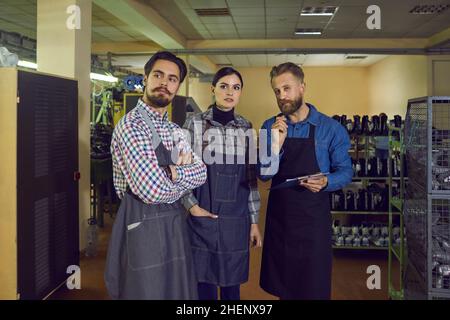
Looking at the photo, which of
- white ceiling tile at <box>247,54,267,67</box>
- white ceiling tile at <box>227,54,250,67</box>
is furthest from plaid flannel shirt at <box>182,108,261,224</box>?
white ceiling tile at <box>227,54,250,67</box>

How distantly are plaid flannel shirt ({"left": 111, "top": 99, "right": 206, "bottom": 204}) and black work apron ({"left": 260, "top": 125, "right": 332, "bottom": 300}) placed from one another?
0.56 metres

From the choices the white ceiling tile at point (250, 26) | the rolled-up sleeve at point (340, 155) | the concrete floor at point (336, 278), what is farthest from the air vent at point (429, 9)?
the rolled-up sleeve at point (340, 155)

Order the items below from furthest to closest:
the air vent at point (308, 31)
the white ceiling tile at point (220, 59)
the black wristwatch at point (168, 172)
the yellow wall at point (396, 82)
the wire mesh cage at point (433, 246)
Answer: the white ceiling tile at point (220, 59) → the yellow wall at point (396, 82) → the air vent at point (308, 31) → the wire mesh cage at point (433, 246) → the black wristwatch at point (168, 172)

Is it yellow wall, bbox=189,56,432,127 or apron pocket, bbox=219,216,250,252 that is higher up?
yellow wall, bbox=189,56,432,127

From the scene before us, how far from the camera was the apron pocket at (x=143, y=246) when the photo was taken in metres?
1.80

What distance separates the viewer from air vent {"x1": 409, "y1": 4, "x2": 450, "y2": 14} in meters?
7.25

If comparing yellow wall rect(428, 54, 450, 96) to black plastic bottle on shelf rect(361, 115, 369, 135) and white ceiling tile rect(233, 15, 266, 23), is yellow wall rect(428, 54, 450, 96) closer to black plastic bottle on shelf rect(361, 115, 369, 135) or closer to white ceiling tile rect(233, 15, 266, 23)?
white ceiling tile rect(233, 15, 266, 23)

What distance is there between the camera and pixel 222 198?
2223 millimetres

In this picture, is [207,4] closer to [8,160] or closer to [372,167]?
[372,167]

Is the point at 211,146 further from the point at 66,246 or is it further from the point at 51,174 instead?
the point at 66,246

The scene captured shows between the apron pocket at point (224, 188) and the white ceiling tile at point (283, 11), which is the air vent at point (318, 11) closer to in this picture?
the white ceiling tile at point (283, 11)

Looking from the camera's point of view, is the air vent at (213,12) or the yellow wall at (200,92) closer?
the air vent at (213,12)

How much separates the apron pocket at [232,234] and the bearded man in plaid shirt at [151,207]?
277 millimetres
